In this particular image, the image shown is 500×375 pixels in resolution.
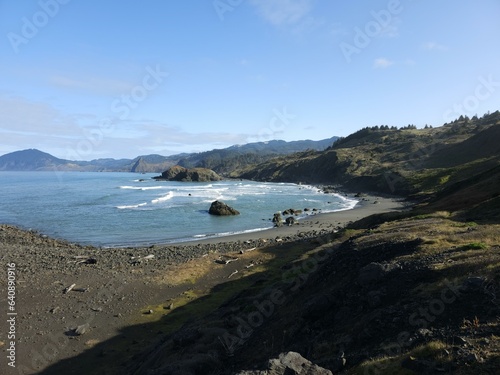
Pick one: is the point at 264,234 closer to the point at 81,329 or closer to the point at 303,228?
the point at 303,228

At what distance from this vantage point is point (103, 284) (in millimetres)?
27250

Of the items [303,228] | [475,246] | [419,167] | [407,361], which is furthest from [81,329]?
[419,167]

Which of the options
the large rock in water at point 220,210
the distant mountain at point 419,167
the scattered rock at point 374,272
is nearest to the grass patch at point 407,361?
the scattered rock at point 374,272

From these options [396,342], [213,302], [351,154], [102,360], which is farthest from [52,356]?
[351,154]

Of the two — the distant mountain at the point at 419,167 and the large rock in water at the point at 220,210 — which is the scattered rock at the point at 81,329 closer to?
the distant mountain at the point at 419,167

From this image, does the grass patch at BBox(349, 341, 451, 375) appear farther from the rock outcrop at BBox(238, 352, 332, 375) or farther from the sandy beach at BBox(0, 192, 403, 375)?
the sandy beach at BBox(0, 192, 403, 375)

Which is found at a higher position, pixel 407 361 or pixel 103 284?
pixel 407 361

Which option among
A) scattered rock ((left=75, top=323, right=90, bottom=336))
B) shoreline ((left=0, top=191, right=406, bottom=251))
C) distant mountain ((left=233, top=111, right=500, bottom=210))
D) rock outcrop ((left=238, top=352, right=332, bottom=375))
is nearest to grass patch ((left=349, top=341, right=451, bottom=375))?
rock outcrop ((left=238, top=352, right=332, bottom=375))

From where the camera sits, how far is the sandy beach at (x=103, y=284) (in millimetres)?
18844

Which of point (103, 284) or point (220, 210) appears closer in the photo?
point (103, 284)

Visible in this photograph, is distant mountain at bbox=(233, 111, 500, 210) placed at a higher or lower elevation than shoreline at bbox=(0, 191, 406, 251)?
higher

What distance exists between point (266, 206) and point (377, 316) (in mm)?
70339

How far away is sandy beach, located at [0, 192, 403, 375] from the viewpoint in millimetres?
18844

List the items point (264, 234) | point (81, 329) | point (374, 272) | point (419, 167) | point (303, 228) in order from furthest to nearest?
point (419, 167) < point (303, 228) < point (264, 234) < point (81, 329) < point (374, 272)
